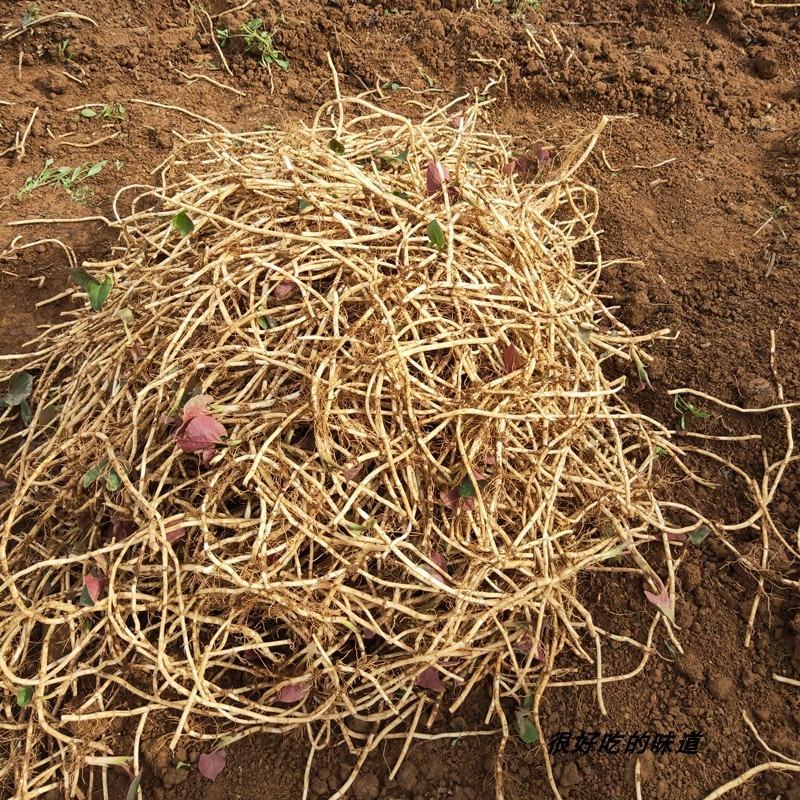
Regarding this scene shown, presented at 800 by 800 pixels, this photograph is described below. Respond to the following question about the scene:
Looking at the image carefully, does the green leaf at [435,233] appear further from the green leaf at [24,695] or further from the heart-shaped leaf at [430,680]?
the green leaf at [24,695]

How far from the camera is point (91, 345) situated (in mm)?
1563

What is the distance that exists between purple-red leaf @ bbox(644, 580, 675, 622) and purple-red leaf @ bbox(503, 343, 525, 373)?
0.47 meters

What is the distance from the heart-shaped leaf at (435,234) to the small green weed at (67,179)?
120 cm

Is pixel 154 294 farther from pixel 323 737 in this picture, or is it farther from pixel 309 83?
pixel 309 83

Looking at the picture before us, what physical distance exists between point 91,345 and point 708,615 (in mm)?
1323

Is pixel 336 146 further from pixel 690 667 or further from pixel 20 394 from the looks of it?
pixel 690 667

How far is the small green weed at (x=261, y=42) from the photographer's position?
2.40 metres

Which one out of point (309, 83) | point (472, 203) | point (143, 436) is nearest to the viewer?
point (143, 436)

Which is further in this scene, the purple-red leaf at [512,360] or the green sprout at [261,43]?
the green sprout at [261,43]

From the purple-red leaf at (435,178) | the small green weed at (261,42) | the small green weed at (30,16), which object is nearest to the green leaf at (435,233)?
the purple-red leaf at (435,178)

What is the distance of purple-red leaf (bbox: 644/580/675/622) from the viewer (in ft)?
4.39

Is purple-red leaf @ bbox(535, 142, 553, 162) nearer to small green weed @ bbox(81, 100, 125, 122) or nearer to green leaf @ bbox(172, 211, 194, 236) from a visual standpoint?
green leaf @ bbox(172, 211, 194, 236)

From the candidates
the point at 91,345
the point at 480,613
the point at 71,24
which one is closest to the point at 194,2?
the point at 71,24

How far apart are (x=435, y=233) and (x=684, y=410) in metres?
0.68
